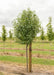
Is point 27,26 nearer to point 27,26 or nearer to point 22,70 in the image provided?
point 27,26

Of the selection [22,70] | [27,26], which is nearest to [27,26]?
[27,26]

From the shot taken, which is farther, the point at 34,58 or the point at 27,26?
the point at 34,58

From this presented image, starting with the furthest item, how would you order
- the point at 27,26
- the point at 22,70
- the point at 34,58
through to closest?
the point at 34,58, the point at 22,70, the point at 27,26

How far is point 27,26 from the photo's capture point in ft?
25.0

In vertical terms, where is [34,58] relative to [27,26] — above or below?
below

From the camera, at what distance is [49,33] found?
54.9ft

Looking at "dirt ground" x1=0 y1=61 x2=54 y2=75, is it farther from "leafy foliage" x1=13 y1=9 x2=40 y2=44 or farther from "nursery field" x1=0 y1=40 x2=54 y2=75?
"leafy foliage" x1=13 y1=9 x2=40 y2=44

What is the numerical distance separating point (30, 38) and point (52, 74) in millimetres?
3515

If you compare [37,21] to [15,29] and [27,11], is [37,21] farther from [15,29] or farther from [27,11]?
[15,29]

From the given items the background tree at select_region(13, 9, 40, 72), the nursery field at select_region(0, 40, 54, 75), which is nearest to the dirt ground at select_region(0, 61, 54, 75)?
the nursery field at select_region(0, 40, 54, 75)

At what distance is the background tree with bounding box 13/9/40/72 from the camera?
766 centimetres

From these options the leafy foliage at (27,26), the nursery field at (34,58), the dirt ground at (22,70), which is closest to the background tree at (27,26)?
the leafy foliage at (27,26)

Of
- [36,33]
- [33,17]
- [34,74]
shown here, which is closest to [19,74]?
[34,74]

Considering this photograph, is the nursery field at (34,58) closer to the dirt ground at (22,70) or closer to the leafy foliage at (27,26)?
the dirt ground at (22,70)
